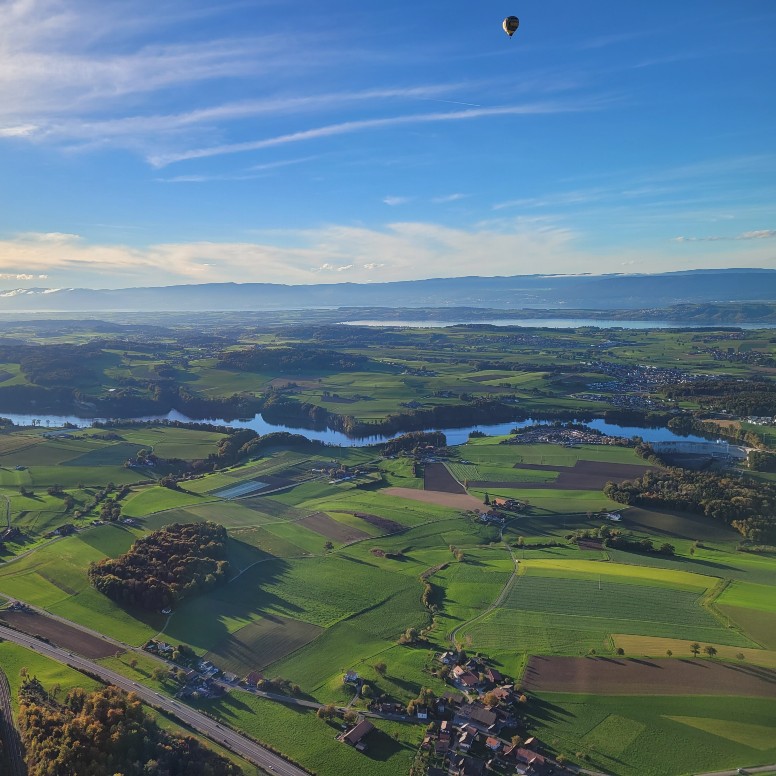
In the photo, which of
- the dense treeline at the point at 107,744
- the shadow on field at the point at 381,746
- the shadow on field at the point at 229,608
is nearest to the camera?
the dense treeline at the point at 107,744

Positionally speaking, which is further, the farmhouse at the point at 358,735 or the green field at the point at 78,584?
the green field at the point at 78,584

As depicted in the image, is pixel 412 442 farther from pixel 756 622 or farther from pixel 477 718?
pixel 477 718

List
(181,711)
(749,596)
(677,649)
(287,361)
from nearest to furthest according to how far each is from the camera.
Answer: (181,711)
(677,649)
(749,596)
(287,361)

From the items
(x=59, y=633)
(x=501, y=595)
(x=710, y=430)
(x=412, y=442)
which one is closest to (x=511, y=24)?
(x=501, y=595)

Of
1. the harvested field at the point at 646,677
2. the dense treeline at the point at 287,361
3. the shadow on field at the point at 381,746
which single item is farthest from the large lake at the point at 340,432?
the shadow on field at the point at 381,746

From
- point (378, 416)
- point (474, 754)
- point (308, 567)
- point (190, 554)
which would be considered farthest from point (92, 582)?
point (378, 416)

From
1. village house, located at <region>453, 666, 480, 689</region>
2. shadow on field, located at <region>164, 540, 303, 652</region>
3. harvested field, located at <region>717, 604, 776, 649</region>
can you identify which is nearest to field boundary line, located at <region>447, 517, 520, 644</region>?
village house, located at <region>453, 666, 480, 689</region>

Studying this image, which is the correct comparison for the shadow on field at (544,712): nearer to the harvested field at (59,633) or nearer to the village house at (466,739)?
the village house at (466,739)
